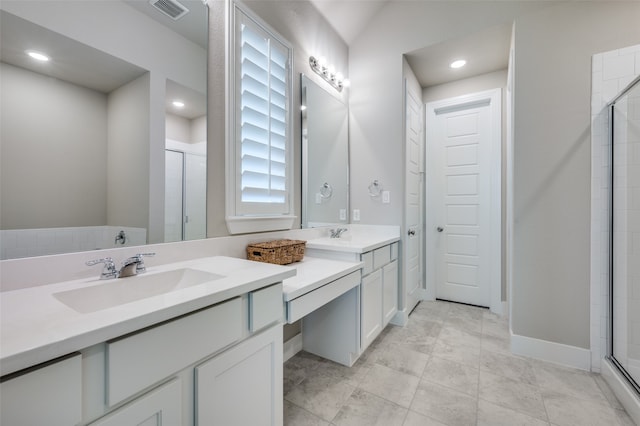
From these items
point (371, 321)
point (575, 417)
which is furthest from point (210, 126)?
point (575, 417)

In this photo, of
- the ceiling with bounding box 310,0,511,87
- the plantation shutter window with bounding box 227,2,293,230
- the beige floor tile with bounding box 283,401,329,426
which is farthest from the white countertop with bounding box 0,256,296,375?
the ceiling with bounding box 310,0,511,87

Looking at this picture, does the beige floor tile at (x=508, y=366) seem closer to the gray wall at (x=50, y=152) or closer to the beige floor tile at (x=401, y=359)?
the beige floor tile at (x=401, y=359)

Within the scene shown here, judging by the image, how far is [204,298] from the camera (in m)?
0.80

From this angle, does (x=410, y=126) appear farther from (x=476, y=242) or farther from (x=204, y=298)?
(x=204, y=298)

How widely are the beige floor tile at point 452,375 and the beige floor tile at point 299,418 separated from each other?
784mm

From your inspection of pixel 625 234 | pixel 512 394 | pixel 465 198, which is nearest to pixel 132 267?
pixel 512 394

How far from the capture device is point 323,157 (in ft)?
7.93

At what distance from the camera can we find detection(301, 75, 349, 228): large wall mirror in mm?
2215

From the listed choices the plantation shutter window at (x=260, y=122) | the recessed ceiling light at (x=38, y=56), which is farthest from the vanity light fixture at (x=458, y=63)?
the recessed ceiling light at (x=38, y=56)

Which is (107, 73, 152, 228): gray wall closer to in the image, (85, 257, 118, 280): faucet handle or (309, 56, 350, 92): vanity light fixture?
(85, 257, 118, 280): faucet handle

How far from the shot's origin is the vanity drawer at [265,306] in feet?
3.17

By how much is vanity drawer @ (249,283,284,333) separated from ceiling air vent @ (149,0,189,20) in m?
1.40

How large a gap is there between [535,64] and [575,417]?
230 centimetres

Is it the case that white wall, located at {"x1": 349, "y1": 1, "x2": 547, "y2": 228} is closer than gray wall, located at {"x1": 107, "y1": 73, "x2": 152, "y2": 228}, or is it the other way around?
gray wall, located at {"x1": 107, "y1": 73, "x2": 152, "y2": 228}
